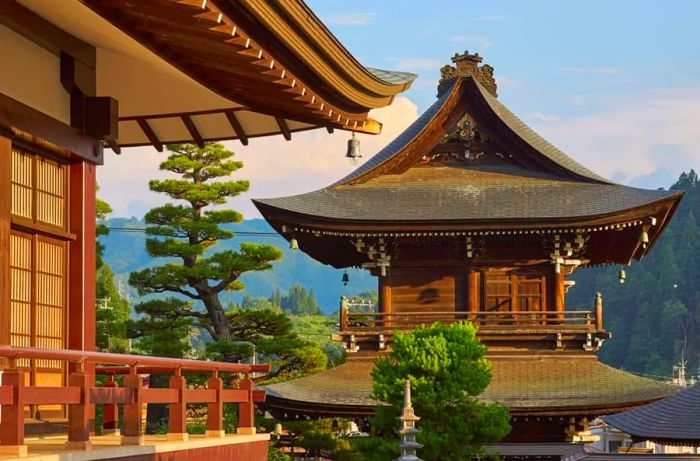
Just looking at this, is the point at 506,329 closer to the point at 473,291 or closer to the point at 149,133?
the point at 473,291

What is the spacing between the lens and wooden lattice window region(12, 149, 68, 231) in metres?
9.39

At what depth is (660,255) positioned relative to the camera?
129m

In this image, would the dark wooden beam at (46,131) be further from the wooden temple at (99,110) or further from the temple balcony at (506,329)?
the temple balcony at (506,329)

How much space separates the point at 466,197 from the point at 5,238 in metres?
18.9

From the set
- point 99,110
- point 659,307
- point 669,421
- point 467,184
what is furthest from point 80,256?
point 659,307

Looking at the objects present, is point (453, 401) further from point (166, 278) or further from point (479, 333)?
point (166, 278)

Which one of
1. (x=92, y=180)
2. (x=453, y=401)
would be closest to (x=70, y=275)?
(x=92, y=180)

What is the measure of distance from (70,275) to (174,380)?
53.9 inches

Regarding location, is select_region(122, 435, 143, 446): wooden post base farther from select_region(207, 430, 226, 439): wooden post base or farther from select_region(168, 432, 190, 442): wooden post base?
select_region(207, 430, 226, 439): wooden post base

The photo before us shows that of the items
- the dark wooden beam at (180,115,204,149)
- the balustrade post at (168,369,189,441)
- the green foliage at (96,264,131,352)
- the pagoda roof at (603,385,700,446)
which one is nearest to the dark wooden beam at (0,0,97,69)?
the dark wooden beam at (180,115,204,149)

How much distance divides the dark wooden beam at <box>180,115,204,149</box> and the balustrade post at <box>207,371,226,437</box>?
8.14 ft

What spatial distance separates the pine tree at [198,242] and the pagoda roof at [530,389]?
23.9 ft

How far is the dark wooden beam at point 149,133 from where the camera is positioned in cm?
1222

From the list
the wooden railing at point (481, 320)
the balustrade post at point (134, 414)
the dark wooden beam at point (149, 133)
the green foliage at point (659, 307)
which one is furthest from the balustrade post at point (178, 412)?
the green foliage at point (659, 307)
